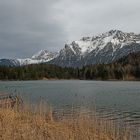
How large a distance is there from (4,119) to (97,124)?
5.52 m

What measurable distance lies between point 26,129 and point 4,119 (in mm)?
2617

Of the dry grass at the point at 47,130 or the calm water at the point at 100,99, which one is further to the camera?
the calm water at the point at 100,99

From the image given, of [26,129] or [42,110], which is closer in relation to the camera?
[26,129]

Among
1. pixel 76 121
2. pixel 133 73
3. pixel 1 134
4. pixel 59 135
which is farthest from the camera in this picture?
pixel 133 73

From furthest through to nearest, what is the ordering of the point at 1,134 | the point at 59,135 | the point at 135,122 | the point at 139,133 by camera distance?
the point at 135,122
the point at 139,133
the point at 59,135
the point at 1,134

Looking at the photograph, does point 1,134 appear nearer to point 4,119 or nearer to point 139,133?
point 4,119

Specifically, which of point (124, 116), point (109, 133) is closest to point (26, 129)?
point (109, 133)

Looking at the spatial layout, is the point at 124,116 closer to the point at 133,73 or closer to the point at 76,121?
the point at 76,121

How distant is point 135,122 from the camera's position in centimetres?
3031

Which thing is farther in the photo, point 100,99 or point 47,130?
point 100,99

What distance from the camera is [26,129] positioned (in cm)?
1797

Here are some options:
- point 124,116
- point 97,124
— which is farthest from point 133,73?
point 97,124

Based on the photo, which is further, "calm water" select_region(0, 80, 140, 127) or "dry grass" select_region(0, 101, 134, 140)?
"calm water" select_region(0, 80, 140, 127)

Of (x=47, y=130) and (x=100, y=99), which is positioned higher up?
(x=47, y=130)
